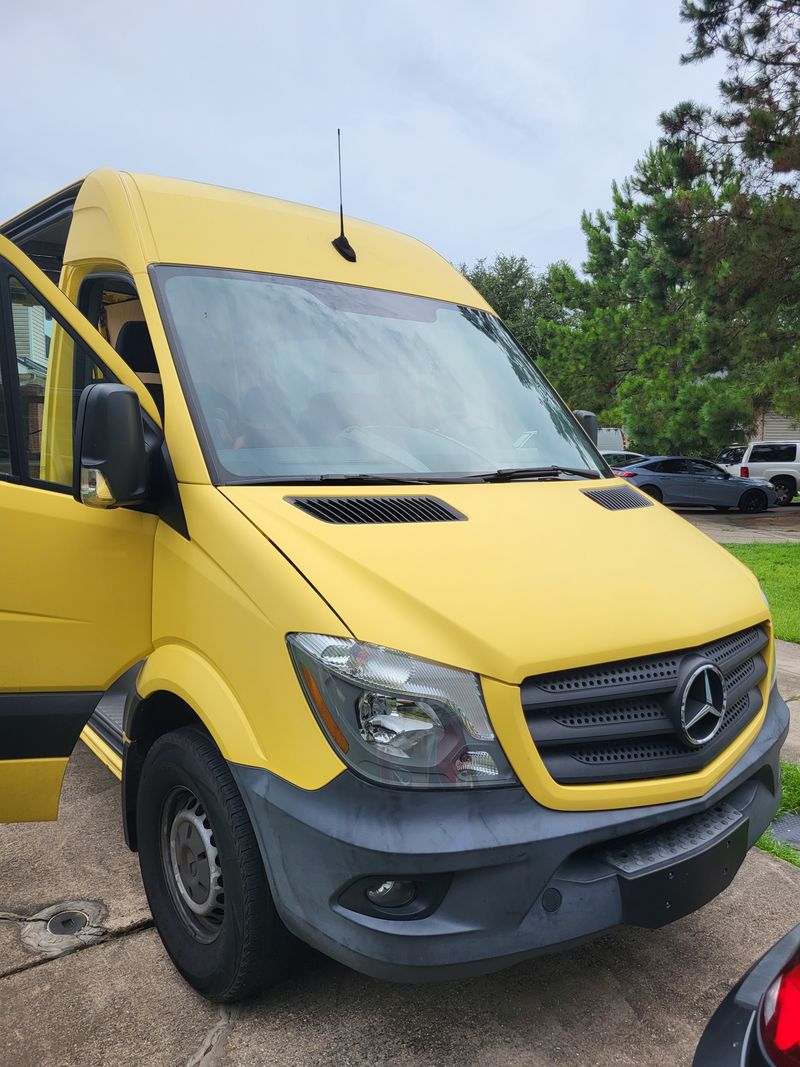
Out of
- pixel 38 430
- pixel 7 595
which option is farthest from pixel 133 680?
pixel 38 430

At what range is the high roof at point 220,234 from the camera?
313 centimetres

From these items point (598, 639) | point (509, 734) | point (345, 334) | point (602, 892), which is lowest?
point (602, 892)

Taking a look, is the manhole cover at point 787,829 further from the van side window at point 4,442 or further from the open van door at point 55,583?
the van side window at point 4,442

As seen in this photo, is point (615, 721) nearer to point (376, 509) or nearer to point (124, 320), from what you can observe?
point (376, 509)

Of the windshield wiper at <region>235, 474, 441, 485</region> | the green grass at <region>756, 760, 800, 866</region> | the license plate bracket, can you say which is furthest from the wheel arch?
the green grass at <region>756, 760, 800, 866</region>

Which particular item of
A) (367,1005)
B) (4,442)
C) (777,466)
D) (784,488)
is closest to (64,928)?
(367,1005)

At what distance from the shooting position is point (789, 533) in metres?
17.4

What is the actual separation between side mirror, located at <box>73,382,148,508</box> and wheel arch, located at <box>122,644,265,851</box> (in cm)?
51

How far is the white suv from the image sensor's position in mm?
24266

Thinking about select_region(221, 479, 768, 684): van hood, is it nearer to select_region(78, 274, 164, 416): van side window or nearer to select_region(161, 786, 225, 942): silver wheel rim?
select_region(78, 274, 164, 416): van side window

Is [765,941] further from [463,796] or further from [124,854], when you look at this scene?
[124,854]

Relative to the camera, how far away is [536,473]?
10.7 ft

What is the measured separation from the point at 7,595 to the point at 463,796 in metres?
1.69

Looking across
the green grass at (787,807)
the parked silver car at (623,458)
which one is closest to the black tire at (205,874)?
the green grass at (787,807)
